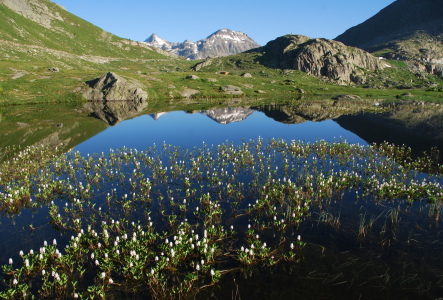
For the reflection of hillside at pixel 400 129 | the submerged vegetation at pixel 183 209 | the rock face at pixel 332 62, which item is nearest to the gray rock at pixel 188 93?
the reflection of hillside at pixel 400 129

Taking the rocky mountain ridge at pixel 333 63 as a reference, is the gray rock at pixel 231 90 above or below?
below

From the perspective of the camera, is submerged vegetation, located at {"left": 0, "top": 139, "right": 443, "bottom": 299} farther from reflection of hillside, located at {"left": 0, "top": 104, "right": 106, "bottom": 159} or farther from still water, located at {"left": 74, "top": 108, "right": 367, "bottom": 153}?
reflection of hillside, located at {"left": 0, "top": 104, "right": 106, "bottom": 159}

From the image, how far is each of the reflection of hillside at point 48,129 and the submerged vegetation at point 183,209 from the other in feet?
17.3

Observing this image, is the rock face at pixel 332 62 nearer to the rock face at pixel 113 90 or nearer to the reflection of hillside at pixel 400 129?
the reflection of hillside at pixel 400 129

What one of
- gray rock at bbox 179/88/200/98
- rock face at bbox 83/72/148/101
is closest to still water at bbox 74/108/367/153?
rock face at bbox 83/72/148/101

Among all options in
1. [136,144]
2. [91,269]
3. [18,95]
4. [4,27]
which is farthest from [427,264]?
[4,27]

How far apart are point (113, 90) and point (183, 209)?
247 feet

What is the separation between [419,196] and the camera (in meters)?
17.6

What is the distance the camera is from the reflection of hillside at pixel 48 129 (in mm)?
33062

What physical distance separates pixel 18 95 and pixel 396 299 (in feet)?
302

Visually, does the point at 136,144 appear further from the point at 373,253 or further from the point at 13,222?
the point at 373,253

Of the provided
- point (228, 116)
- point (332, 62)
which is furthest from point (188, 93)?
point (332, 62)

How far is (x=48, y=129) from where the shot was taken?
39.5m

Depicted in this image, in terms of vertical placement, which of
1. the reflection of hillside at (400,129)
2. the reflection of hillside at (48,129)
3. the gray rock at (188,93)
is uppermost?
the gray rock at (188,93)
